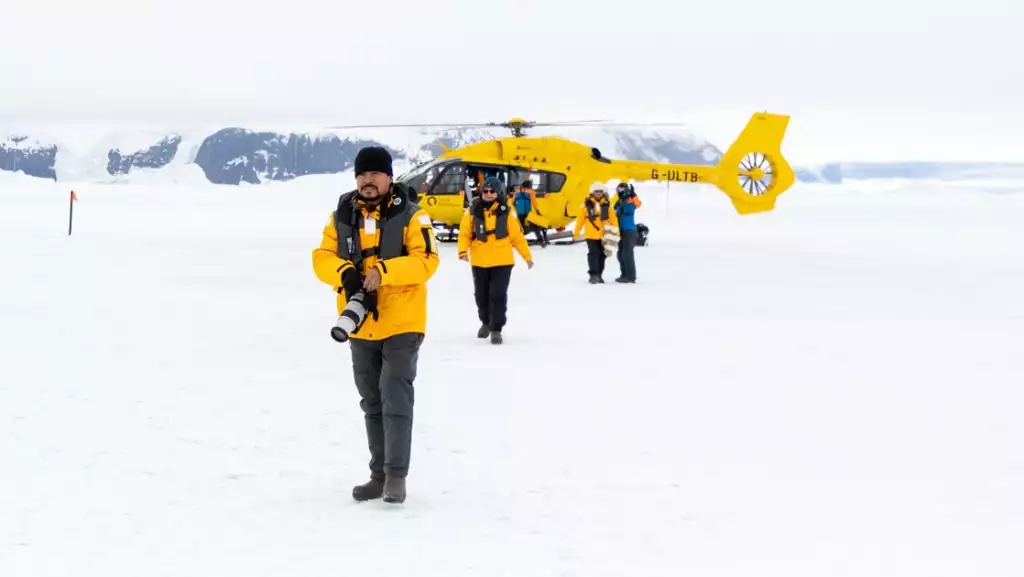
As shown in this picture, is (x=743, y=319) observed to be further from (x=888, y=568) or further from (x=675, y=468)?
(x=888, y=568)

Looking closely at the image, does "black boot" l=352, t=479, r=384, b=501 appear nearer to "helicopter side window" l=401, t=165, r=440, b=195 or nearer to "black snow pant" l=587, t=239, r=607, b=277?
"black snow pant" l=587, t=239, r=607, b=277

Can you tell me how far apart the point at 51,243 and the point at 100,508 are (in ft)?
62.4

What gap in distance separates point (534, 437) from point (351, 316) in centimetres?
201

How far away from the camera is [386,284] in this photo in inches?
180

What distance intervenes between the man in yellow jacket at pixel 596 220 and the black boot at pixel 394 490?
10.7 meters

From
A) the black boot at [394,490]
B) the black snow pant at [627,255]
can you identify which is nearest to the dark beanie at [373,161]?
the black boot at [394,490]

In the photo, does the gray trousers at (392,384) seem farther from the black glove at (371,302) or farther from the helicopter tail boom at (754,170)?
the helicopter tail boom at (754,170)

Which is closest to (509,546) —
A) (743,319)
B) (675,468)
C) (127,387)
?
(675,468)

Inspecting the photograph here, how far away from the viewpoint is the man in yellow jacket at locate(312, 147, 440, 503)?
4.59 m

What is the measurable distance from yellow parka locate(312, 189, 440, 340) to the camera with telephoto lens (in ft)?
0.53

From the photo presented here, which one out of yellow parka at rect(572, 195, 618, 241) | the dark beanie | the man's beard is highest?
the dark beanie

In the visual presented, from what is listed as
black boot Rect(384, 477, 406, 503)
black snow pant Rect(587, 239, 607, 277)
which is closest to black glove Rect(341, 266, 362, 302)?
black boot Rect(384, 477, 406, 503)

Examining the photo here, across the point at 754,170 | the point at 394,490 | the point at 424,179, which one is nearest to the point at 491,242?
the point at 394,490

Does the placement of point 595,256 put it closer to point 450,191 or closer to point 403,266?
point 450,191
